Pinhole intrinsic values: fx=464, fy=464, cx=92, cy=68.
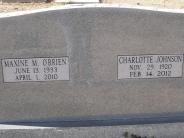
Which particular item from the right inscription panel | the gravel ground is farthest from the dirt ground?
the right inscription panel

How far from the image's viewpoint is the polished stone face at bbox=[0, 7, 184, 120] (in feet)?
14.5

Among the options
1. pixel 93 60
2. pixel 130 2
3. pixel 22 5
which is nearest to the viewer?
pixel 93 60

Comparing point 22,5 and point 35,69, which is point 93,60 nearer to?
point 35,69

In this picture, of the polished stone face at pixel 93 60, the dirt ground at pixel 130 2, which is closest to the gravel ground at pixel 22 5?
the dirt ground at pixel 130 2

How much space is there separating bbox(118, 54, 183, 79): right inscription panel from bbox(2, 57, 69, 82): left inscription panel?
572mm

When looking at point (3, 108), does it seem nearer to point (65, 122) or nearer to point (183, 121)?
point (65, 122)

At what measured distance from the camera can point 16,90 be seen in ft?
15.3

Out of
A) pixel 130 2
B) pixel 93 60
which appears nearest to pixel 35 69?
pixel 93 60

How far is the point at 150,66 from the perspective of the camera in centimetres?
463

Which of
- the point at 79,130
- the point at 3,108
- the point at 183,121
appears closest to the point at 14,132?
the point at 3,108

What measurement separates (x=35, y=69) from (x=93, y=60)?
1.90 feet

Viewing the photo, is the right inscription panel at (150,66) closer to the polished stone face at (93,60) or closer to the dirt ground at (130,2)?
the polished stone face at (93,60)

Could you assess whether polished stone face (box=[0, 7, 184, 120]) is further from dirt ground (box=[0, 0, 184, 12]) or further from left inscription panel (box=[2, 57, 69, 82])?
dirt ground (box=[0, 0, 184, 12])

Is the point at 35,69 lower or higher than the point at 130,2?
lower
